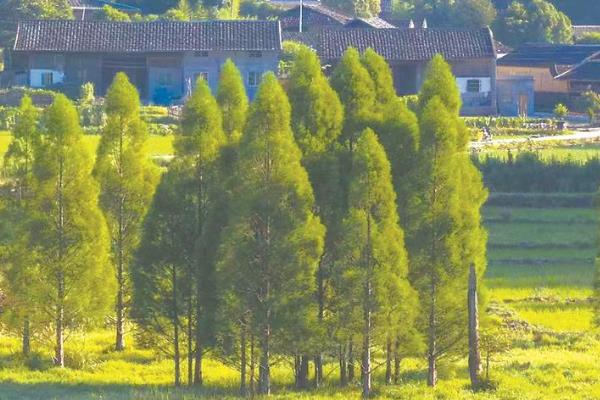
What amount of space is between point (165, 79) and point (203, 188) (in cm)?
4185

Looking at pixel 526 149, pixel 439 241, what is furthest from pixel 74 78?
pixel 439 241

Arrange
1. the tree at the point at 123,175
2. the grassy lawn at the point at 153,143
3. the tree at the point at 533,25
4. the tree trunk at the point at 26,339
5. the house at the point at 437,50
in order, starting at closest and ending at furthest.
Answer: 1. the tree trunk at the point at 26,339
2. the tree at the point at 123,175
3. the grassy lawn at the point at 153,143
4. the house at the point at 437,50
5. the tree at the point at 533,25

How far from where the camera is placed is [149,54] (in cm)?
6116

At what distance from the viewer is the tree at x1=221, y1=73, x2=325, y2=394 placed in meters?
19.3

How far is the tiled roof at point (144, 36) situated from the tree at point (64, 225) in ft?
128

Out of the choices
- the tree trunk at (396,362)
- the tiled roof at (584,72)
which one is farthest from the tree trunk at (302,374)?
the tiled roof at (584,72)

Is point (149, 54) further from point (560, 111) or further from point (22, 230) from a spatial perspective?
point (22, 230)

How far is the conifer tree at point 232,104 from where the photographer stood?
2100 cm

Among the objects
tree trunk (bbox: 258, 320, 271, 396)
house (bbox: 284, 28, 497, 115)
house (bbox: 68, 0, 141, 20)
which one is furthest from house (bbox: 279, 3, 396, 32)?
tree trunk (bbox: 258, 320, 271, 396)

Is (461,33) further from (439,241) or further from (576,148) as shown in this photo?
(439,241)

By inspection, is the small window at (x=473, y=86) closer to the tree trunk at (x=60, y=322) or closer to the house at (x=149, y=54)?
the house at (x=149, y=54)

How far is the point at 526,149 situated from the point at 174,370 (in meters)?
27.8

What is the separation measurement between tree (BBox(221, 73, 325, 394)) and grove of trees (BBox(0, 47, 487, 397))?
0.02 meters

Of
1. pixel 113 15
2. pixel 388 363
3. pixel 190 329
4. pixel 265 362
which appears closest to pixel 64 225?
pixel 190 329
